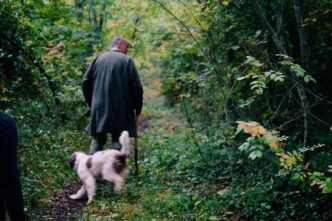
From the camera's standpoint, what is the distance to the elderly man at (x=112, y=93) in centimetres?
649

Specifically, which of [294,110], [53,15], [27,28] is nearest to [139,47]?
[53,15]

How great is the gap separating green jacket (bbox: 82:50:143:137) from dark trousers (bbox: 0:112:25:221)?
2.51 m

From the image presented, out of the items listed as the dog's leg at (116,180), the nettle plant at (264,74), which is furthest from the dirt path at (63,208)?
the nettle plant at (264,74)

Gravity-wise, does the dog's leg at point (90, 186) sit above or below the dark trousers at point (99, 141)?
below

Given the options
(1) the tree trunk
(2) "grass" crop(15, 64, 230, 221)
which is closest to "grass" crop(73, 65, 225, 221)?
(2) "grass" crop(15, 64, 230, 221)

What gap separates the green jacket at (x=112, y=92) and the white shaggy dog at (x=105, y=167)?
26.0 inches

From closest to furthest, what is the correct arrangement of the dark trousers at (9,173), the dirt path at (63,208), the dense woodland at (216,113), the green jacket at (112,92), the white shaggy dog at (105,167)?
the dark trousers at (9,173)
the dense woodland at (216,113)
the dirt path at (63,208)
the white shaggy dog at (105,167)
the green jacket at (112,92)

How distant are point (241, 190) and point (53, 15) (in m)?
5.68

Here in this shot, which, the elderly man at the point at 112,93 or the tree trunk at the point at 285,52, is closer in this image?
the tree trunk at the point at 285,52

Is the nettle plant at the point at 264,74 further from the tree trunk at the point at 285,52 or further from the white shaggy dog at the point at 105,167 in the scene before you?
the white shaggy dog at the point at 105,167

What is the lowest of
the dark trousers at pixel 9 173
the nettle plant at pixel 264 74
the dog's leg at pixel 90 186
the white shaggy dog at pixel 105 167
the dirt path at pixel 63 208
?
the dirt path at pixel 63 208

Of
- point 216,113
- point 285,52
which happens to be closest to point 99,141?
point 216,113

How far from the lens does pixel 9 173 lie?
13.0ft

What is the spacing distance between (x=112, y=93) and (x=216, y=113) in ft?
9.30
